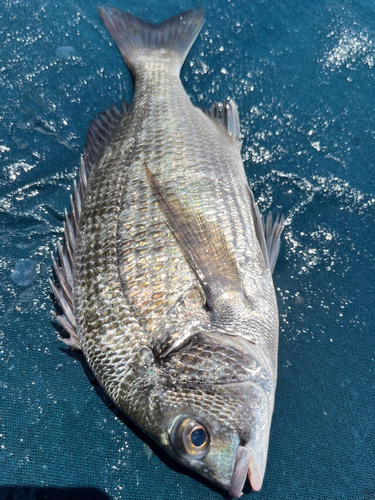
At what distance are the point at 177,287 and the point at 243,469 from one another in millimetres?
846

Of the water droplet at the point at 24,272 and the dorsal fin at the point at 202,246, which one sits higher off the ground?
the dorsal fin at the point at 202,246

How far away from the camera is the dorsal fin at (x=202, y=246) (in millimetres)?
2029

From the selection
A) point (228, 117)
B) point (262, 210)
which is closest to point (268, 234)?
point (262, 210)

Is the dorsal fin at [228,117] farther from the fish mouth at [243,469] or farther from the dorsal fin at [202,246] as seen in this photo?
the fish mouth at [243,469]

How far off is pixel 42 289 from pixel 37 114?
1.44 m

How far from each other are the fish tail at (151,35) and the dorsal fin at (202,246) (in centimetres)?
157

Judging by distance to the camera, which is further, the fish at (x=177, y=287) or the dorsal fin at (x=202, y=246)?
the dorsal fin at (x=202, y=246)

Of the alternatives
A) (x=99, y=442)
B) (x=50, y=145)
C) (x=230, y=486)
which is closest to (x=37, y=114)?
(x=50, y=145)

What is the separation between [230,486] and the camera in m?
1.58

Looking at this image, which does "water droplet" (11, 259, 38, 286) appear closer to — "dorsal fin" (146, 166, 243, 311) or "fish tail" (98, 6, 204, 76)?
"dorsal fin" (146, 166, 243, 311)

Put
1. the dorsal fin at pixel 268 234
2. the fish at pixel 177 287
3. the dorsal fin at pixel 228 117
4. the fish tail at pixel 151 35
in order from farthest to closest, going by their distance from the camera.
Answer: the fish tail at pixel 151 35 < the dorsal fin at pixel 228 117 < the dorsal fin at pixel 268 234 < the fish at pixel 177 287

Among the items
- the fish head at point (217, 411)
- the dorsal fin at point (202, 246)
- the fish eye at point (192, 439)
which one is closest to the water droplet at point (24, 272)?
the dorsal fin at point (202, 246)

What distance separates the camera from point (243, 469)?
5.13 feet

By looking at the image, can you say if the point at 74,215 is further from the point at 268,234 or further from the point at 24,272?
the point at 268,234
